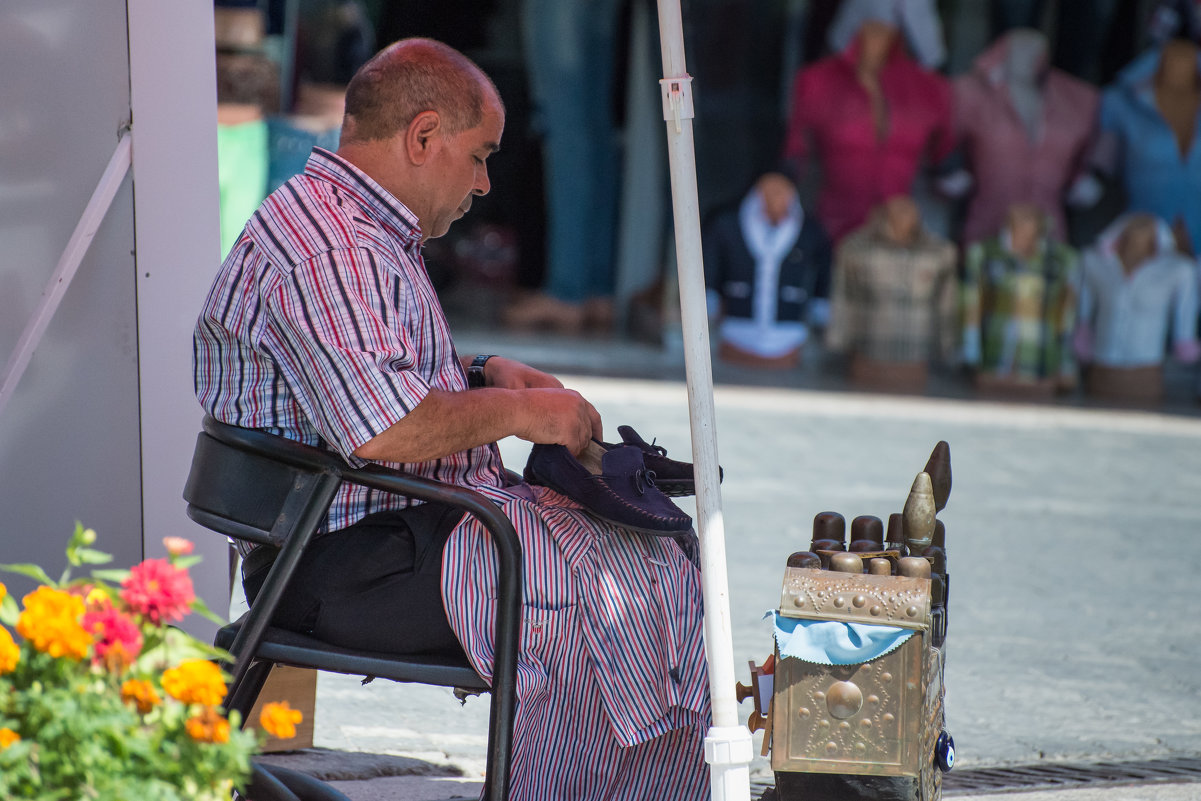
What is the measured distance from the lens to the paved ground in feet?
10.3

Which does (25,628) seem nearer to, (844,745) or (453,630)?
(453,630)

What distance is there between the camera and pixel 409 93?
222 cm

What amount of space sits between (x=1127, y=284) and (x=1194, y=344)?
1.70 feet

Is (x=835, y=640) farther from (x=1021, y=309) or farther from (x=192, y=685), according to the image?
(x=1021, y=309)

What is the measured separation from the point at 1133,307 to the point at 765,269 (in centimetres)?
180

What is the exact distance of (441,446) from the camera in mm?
2076

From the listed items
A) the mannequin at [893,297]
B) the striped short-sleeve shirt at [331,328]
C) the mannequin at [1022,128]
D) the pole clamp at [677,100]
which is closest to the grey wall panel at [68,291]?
the striped short-sleeve shirt at [331,328]

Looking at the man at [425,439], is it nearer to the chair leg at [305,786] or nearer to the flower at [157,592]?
the chair leg at [305,786]

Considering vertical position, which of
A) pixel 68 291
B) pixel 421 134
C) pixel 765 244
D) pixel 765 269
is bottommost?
pixel 68 291

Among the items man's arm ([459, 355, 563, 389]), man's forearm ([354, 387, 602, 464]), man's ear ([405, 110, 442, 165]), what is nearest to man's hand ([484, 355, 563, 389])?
man's arm ([459, 355, 563, 389])

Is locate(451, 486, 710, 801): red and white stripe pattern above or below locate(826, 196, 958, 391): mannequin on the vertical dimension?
below

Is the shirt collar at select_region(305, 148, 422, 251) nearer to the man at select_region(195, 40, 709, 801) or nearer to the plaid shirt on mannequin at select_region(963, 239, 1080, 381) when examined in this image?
the man at select_region(195, 40, 709, 801)

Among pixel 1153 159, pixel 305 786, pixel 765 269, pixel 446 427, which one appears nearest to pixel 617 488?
pixel 446 427

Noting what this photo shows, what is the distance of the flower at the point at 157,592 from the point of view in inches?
57.5
